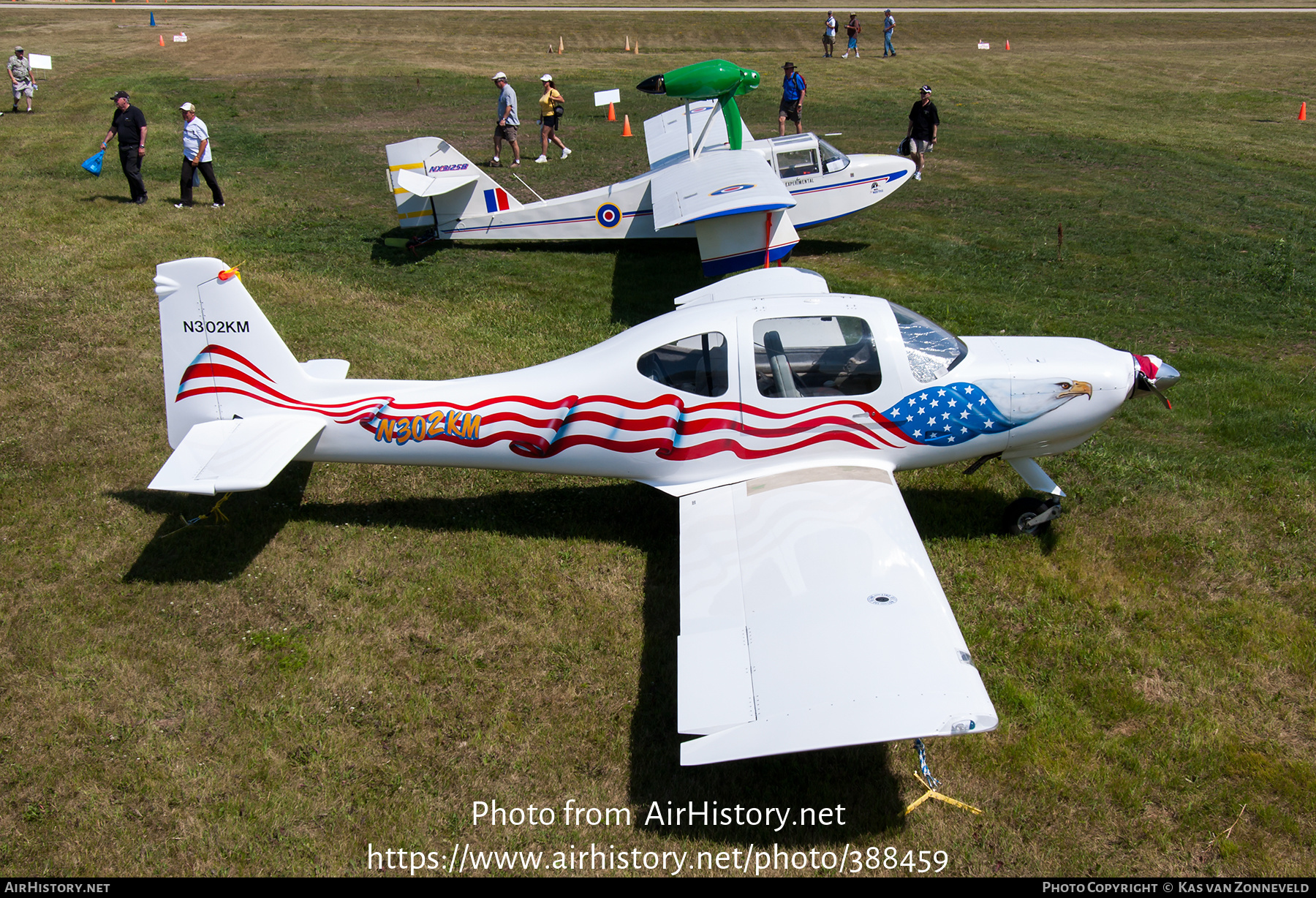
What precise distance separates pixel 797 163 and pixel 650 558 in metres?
9.52

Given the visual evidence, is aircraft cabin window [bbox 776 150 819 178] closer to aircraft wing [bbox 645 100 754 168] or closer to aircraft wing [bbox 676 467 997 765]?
aircraft wing [bbox 645 100 754 168]

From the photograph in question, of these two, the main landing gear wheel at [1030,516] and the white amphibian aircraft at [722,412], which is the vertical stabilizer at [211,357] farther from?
the main landing gear wheel at [1030,516]

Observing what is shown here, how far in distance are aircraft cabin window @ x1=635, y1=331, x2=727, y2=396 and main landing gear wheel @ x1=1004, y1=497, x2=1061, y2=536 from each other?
2.88m

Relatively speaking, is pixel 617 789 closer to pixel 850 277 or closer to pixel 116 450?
pixel 116 450

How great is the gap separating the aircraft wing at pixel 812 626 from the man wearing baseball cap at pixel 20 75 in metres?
28.6

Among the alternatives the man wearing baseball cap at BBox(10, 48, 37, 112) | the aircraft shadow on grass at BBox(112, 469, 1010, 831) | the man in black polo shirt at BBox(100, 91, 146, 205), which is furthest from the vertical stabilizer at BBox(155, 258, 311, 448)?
the man wearing baseball cap at BBox(10, 48, 37, 112)

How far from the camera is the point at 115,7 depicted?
51.5m

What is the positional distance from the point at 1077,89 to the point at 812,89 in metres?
9.39

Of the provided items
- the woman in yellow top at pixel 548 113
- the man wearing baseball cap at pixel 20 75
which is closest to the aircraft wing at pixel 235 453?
the woman in yellow top at pixel 548 113

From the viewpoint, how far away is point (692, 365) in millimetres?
7137

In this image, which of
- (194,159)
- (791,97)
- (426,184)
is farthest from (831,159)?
(194,159)

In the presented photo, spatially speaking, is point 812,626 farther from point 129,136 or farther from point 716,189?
point 129,136

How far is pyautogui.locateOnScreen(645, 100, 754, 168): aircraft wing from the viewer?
50.5 feet

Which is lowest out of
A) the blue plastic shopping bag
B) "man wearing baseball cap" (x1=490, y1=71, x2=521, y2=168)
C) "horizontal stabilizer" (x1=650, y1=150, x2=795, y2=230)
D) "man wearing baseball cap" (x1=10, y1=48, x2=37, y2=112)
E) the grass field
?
the grass field
